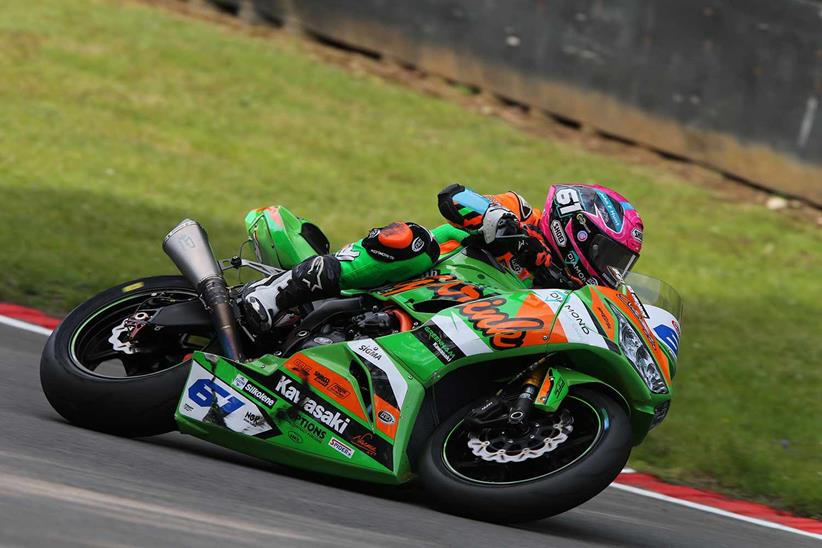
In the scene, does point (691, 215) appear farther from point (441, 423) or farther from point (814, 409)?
point (441, 423)

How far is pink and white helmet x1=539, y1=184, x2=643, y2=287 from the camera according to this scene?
5621 mm

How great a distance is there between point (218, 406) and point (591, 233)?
5.74 ft

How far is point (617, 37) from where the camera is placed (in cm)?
1382

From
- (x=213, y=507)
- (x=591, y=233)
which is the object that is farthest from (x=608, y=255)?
(x=213, y=507)

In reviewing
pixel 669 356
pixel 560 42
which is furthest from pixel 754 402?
pixel 560 42

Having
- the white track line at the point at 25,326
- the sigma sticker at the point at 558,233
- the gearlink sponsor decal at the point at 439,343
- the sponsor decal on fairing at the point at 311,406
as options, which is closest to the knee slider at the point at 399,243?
the gearlink sponsor decal at the point at 439,343

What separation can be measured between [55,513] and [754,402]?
19.2ft

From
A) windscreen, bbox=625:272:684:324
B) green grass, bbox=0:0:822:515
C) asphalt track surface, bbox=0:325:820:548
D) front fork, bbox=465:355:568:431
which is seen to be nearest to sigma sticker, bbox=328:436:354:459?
asphalt track surface, bbox=0:325:820:548

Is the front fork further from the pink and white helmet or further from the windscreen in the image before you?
the windscreen

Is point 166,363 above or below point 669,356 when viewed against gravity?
below

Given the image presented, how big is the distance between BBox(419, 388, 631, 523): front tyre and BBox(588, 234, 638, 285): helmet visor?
0.70 m

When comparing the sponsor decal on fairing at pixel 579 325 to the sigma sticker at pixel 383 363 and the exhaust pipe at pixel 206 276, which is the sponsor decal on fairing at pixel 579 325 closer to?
the sigma sticker at pixel 383 363

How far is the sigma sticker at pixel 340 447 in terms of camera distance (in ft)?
17.6

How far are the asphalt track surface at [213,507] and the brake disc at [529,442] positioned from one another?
28 cm
